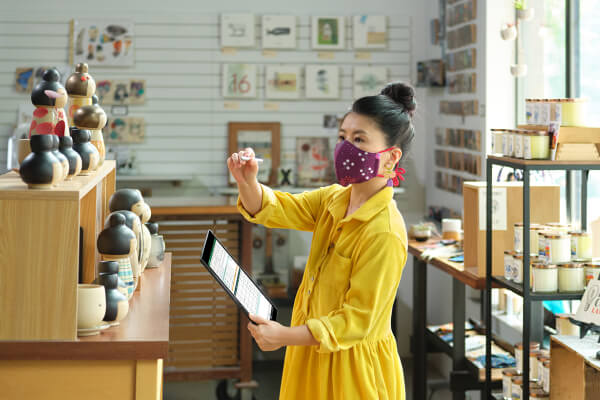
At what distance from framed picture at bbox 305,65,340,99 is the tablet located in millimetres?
4179

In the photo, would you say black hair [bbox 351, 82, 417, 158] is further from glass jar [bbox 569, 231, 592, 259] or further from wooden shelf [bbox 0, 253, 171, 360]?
glass jar [bbox 569, 231, 592, 259]

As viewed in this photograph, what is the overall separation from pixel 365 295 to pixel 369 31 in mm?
4499

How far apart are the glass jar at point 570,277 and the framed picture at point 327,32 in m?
3.52

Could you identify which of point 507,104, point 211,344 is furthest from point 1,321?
point 507,104

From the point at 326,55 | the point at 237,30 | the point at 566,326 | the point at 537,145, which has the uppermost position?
the point at 237,30

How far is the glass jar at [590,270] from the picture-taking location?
291 cm

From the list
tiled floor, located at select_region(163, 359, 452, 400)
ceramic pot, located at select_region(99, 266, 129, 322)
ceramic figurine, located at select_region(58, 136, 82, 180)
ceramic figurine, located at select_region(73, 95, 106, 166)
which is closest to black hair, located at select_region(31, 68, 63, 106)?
ceramic figurine, located at select_region(58, 136, 82, 180)

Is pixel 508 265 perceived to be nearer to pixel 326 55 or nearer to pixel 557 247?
pixel 557 247

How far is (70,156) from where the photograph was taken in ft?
6.05

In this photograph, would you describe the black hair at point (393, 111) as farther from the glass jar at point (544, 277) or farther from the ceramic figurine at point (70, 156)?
the glass jar at point (544, 277)

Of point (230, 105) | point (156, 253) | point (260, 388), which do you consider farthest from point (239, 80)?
point (156, 253)

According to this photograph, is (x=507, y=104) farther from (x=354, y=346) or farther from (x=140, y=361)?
(x=140, y=361)

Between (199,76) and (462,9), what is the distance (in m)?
2.12

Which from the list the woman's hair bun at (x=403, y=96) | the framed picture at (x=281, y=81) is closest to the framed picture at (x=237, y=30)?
the framed picture at (x=281, y=81)
